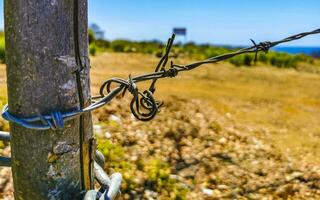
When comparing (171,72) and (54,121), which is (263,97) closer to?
Answer: (171,72)

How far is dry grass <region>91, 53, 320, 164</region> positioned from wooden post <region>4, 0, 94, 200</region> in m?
2.27

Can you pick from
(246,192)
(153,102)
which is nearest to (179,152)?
(246,192)

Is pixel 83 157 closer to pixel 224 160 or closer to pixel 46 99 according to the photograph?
pixel 46 99

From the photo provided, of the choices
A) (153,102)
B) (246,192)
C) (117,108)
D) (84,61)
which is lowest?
(246,192)

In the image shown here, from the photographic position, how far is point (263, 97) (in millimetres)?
5719

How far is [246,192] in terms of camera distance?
2727 millimetres

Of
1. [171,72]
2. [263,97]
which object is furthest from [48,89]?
[263,97]

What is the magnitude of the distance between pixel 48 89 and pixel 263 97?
15.7 feet

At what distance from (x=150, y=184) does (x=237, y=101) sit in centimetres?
273

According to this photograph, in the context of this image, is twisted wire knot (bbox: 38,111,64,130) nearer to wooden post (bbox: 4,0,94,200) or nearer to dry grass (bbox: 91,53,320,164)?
wooden post (bbox: 4,0,94,200)

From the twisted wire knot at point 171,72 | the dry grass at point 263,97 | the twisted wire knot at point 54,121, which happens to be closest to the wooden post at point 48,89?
the twisted wire knot at point 54,121

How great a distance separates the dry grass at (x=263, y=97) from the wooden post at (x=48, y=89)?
7.45ft

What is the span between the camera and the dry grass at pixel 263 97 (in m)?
3.78

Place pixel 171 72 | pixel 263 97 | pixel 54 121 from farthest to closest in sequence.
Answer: pixel 263 97 < pixel 171 72 < pixel 54 121
